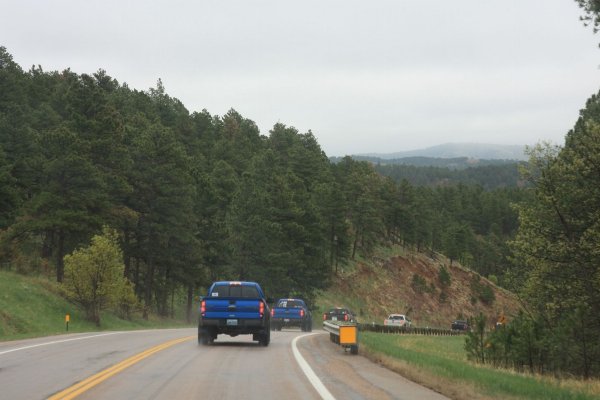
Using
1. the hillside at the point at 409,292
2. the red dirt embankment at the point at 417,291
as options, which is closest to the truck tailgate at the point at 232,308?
the hillside at the point at 409,292

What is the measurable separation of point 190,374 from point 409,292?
98367mm

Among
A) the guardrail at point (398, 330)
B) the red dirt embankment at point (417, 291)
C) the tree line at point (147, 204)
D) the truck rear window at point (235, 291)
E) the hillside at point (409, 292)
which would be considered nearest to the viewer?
the truck rear window at point (235, 291)

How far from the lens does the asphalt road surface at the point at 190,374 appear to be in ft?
36.0

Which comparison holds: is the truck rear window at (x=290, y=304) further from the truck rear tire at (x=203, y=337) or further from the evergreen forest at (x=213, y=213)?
the truck rear tire at (x=203, y=337)

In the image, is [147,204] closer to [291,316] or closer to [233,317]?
[291,316]

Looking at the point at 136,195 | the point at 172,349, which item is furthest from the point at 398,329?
the point at 172,349

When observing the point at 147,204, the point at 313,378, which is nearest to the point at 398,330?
the point at 147,204

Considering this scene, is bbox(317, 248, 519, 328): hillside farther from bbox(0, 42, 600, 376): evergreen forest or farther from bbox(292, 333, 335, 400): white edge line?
bbox(292, 333, 335, 400): white edge line

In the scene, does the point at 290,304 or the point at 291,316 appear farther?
the point at 290,304

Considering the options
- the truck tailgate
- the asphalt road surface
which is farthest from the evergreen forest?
the truck tailgate

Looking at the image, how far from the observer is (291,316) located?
124ft

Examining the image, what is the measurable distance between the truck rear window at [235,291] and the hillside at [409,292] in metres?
64.5

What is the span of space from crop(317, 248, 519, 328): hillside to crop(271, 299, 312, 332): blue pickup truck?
48.0 m

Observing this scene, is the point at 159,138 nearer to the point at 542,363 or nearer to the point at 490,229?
the point at 542,363
